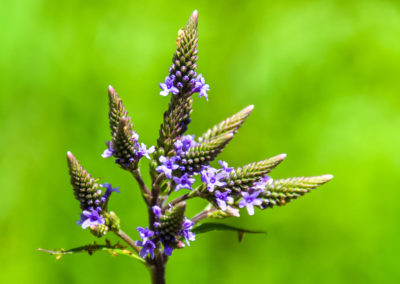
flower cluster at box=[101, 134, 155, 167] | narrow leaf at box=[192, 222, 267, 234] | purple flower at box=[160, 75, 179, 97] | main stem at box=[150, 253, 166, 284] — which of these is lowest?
main stem at box=[150, 253, 166, 284]

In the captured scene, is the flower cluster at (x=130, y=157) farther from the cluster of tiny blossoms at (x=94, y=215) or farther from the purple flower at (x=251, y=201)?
the purple flower at (x=251, y=201)

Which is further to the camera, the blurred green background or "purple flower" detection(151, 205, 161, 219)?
the blurred green background

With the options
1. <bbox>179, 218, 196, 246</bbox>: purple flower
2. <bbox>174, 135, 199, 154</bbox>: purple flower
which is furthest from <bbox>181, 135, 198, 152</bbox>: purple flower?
<bbox>179, 218, 196, 246</bbox>: purple flower

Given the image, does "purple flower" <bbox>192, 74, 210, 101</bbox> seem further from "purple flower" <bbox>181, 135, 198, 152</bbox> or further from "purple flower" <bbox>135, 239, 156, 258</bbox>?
"purple flower" <bbox>135, 239, 156, 258</bbox>

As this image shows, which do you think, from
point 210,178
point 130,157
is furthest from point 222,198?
point 130,157

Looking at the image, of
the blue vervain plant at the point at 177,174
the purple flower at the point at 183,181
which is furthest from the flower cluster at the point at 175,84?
the purple flower at the point at 183,181

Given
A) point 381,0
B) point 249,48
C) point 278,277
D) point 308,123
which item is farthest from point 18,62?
point 381,0

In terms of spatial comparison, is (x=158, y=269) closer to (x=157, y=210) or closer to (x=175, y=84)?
(x=157, y=210)
